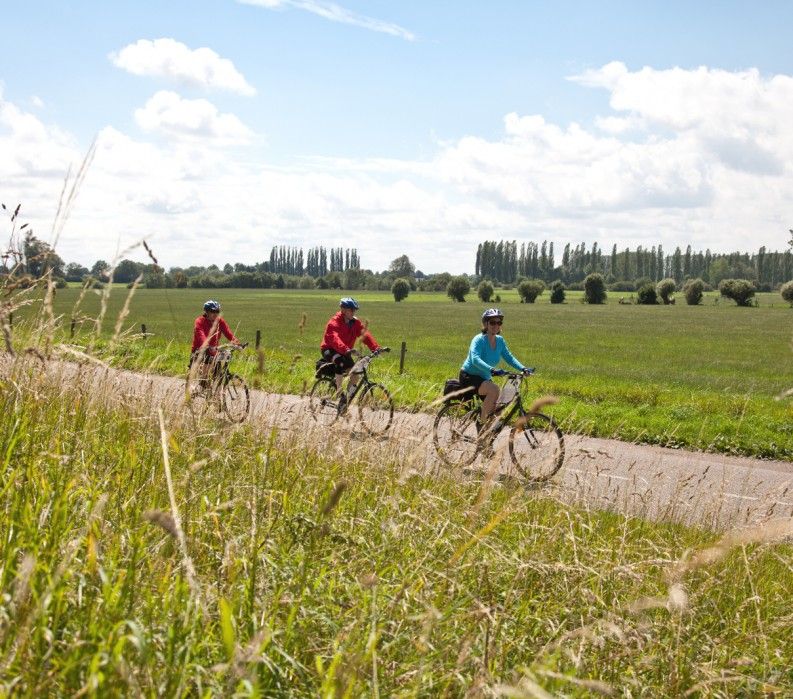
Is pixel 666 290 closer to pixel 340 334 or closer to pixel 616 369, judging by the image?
pixel 616 369

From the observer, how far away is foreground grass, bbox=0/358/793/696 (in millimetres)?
2270

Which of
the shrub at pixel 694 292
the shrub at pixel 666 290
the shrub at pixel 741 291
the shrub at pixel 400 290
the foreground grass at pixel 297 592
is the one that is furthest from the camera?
the shrub at pixel 666 290

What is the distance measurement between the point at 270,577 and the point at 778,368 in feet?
96.5

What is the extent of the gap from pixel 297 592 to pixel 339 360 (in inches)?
351

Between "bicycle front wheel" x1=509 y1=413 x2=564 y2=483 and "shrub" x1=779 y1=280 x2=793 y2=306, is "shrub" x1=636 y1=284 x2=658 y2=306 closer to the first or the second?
"shrub" x1=779 y1=280 x2=793 y2=306

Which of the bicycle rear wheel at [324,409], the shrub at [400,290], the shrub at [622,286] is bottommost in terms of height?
the bicycle rear wheel at [324,409]

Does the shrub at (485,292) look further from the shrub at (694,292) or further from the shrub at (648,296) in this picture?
the shrub at (694,292)

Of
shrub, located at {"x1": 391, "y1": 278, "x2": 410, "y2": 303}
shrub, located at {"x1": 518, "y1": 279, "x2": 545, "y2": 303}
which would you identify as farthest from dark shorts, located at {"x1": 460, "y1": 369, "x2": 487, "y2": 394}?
shrub, located at {"x1": 518, "y1": 279, "x2": 545, "y2": 303}

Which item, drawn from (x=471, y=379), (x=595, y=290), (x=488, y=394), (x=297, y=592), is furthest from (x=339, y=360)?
(x=595, y=290)

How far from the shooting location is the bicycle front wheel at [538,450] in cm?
599

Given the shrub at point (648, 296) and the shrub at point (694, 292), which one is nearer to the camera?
the shrub at point (648, 296)

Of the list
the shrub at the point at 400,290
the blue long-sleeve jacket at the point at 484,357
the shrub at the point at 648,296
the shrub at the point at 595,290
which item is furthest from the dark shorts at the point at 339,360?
the shrub at the point at 595,290

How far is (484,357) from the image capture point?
Answer: 10.4 metres

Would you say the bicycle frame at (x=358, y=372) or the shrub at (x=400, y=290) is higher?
the shrub at (x=400, y=290)
